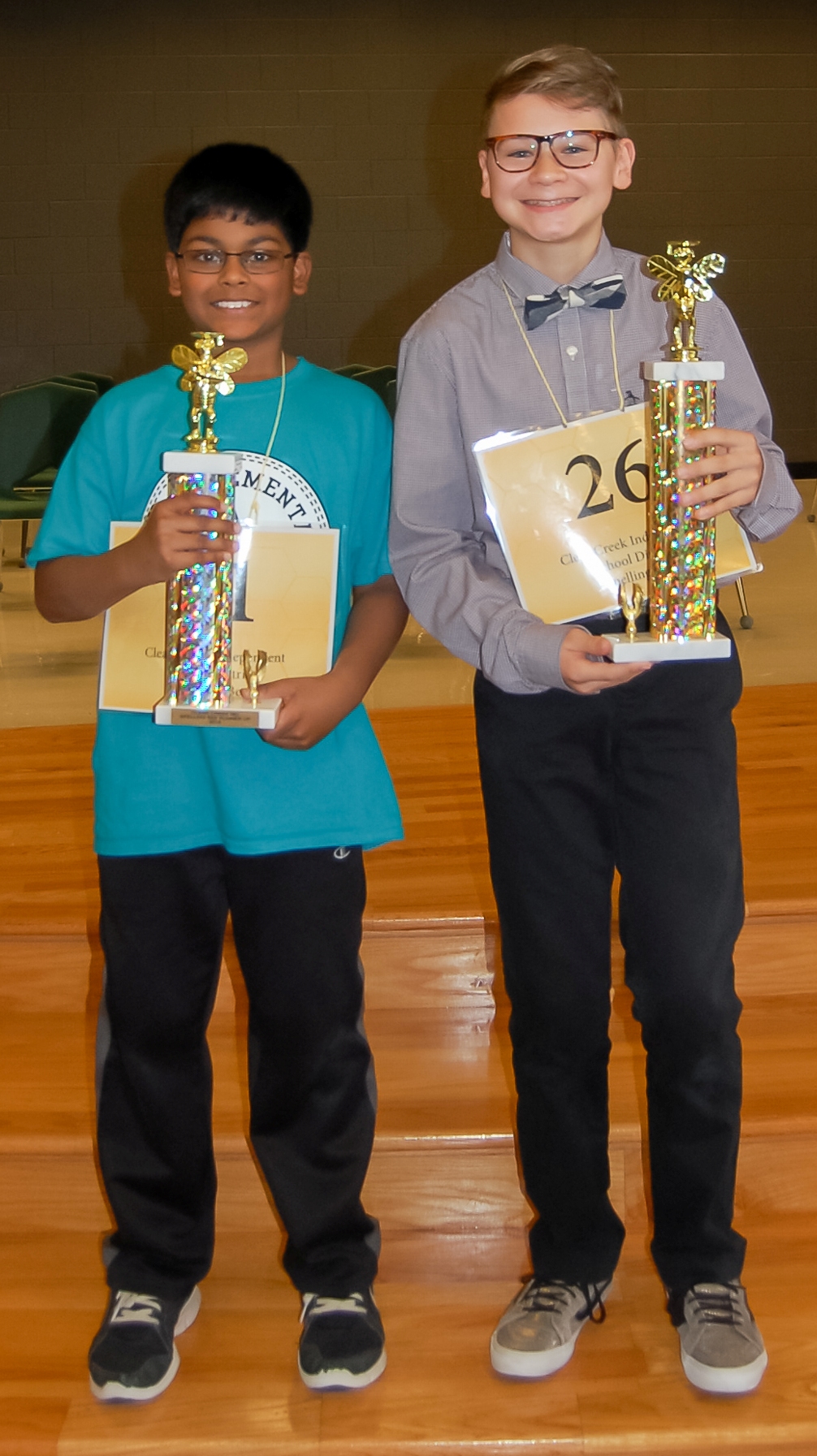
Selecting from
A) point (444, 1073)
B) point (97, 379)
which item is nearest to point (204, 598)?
point (444, 1073)

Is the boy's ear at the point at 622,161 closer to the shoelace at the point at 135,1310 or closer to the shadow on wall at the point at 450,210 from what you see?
the shoelace at the point at 135,1310

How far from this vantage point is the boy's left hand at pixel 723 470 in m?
1.27

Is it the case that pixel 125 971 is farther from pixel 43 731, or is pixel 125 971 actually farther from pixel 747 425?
pixel 43 731

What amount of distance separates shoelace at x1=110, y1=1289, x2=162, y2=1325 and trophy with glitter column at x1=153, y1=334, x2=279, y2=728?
655 mm

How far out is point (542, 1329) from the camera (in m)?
1.48

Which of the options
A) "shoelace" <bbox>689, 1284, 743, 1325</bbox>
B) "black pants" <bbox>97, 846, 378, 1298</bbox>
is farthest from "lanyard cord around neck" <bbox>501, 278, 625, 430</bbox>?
"shoelace" <bbox>689, 1284, 743, 1325</bbox>

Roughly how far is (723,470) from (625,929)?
1.60 feet

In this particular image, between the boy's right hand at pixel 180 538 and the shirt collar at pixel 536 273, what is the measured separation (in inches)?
15.2

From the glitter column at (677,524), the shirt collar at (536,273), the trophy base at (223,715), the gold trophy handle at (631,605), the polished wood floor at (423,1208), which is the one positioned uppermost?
the shirt collar at (536,273)

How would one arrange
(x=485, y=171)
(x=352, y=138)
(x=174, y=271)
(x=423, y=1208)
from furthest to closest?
(x=352, y=138)
(x=423, y=1208)
(x=174, y=271)
(x=485, y=171)

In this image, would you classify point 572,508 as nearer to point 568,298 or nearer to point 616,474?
point 616,474

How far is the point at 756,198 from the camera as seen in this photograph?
8.55 metres

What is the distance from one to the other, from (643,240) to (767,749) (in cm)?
630

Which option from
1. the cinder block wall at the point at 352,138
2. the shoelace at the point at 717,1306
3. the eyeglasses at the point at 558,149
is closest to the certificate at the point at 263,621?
the eyeglasses at the point at 558,149
